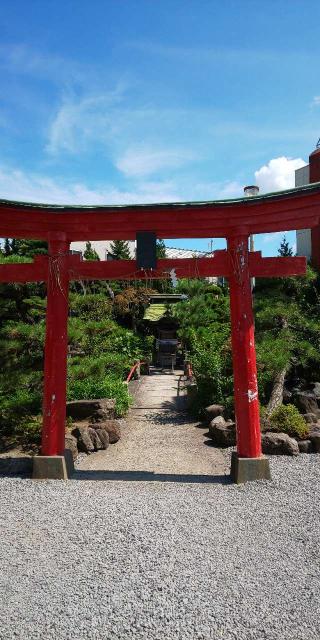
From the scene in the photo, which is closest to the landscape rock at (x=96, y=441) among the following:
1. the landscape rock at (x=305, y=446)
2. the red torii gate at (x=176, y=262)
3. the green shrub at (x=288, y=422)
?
the red torii gate at (x=176, y=262)

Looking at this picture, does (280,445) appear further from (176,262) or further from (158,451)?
(176,262)

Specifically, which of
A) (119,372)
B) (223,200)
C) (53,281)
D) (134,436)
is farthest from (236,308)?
(119,372)

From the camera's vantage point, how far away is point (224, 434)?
8.22 meters

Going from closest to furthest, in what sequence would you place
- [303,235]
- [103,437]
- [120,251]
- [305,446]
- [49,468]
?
[49,468] → [305,446] → [103,437] → [303,235] → [120,251]

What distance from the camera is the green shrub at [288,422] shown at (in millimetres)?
7886

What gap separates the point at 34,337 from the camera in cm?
789

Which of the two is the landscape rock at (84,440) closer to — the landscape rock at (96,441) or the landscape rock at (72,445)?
the landscape rock at (96,441)

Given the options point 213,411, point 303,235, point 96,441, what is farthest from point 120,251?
point 96,441

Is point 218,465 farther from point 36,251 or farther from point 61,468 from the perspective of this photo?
point 36,251

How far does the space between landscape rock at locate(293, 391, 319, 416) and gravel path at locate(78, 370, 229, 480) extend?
2.14m

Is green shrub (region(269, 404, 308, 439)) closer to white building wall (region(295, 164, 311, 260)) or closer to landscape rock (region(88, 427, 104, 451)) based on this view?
landscape rock (region(88, 427, 104, 451))

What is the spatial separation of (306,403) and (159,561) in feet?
20.7

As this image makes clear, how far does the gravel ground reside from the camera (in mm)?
3066

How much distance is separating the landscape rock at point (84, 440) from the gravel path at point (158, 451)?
0.19 m
